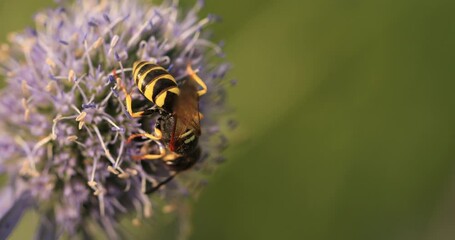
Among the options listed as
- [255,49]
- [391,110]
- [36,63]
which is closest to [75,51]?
[36,63]

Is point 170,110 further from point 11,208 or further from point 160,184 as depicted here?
point 11,208

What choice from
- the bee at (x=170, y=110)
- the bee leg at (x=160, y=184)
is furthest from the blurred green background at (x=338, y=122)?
the bee at (x=170, y=110)

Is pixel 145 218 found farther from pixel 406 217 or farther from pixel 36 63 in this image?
pixel 406 217

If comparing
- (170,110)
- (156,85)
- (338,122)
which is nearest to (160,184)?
(170,110)

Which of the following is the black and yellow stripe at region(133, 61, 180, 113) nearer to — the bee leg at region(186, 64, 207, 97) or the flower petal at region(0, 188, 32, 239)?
the bee leg at region(186, 64, 207, 97)

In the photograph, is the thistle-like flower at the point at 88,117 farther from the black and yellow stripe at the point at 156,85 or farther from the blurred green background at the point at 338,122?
the blurred green background at the point at 338,122

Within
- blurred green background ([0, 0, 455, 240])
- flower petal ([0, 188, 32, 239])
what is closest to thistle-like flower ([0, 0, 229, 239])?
flower petal ([0, 188, 32, 239])

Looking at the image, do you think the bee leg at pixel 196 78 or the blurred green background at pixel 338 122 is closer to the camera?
the bee leg at pixel 196 78
